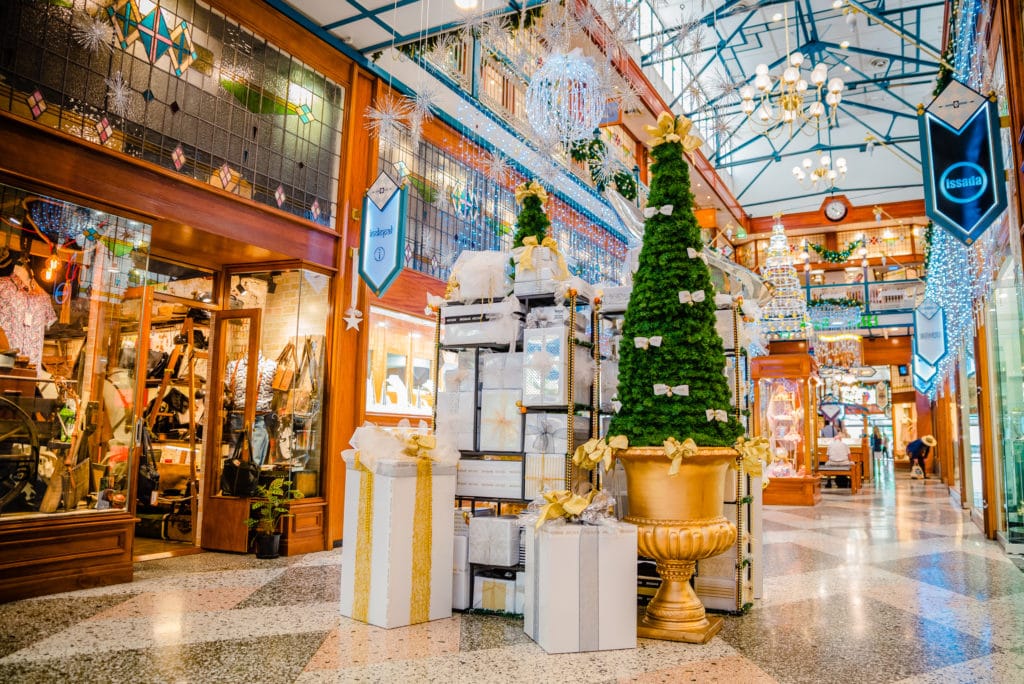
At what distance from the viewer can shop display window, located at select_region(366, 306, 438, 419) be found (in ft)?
22.1

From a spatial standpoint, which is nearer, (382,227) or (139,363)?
(139,363)

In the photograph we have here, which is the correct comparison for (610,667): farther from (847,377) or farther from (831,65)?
(847,377)

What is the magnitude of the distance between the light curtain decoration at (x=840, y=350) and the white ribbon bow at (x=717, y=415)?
17856 mm

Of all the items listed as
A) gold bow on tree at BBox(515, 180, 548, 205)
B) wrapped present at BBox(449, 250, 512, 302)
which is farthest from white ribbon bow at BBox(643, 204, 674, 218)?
gold bow on tree at BBox(515, 180, 548, 205)

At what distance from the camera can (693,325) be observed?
3.46m

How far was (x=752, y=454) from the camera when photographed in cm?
362

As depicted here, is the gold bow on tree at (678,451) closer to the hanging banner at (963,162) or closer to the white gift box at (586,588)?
the white gift box at (586,588)

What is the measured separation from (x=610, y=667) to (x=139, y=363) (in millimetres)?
3813

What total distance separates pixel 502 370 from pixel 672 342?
43.5 inches

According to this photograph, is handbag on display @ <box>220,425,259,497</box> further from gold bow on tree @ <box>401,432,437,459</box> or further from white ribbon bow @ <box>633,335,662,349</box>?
white ribbon bow @ <box>633,335,662,349</box>

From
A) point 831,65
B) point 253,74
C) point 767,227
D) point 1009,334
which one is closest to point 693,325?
point 1009,334

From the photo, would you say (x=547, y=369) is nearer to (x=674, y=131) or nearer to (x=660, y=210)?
(x=660, y=210)

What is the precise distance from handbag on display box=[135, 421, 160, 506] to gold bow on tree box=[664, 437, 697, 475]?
5142 millimetres

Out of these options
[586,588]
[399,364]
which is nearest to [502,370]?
[586,588]
